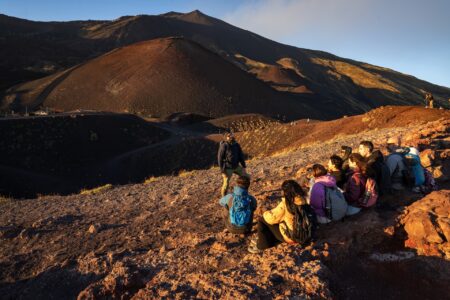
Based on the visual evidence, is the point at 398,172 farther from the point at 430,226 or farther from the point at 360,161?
the point at 430,226

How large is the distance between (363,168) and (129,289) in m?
3.74

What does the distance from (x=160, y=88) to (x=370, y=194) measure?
165ft

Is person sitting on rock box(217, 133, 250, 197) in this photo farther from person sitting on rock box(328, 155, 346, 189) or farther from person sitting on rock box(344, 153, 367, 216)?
person sitting on rock box(344, 153, 367, 216)

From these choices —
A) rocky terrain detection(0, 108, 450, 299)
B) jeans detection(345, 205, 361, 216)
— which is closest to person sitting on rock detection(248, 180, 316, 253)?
rocky terrain detection(0, 108, 450, 299)

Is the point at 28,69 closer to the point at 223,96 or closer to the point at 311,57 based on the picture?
the point at 223,96

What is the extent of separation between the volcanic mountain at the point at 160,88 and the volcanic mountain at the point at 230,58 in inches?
103

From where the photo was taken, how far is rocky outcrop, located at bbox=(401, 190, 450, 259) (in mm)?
4766

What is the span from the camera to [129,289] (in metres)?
4.77

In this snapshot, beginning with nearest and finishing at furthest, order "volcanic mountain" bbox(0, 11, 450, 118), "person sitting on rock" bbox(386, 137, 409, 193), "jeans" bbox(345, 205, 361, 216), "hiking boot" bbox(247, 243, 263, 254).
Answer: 1. "hiking boot" bbox(247, 243, 263, 254)
2. "jeans" bbox(345, 205, 361, 216)
3. "person sitting on rock" bbox(386, 137, 409, 193)
4. "volcanic mountain" bbox(0, 11, 450, 118)

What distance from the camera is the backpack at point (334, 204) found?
5.51 metres

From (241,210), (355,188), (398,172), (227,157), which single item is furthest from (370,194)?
(227,157)

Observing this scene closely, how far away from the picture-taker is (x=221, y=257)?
525cm

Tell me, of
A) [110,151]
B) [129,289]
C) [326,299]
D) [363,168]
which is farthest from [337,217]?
[110,151]

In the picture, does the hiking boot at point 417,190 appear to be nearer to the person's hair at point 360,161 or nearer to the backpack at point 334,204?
the person's hair at point 360,161
